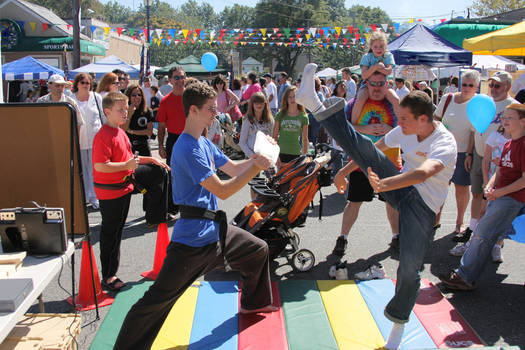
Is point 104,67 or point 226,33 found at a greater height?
point 226,33

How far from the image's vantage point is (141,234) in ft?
20.6

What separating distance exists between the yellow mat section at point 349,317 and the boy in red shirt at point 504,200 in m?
1.10

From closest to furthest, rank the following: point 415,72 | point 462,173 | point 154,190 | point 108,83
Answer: point 154,190 → point 462,173 → point 108,83 → point 415,72

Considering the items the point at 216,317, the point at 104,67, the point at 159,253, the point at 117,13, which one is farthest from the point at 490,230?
the point at 117,13

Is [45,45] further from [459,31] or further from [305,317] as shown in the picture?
[305,317]

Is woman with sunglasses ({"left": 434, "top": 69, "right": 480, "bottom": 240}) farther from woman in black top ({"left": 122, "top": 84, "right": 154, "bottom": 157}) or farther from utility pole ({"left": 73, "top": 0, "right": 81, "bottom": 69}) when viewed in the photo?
utility pole ({"left": 73, "top": 0, "right": 81, "bottom": 69})

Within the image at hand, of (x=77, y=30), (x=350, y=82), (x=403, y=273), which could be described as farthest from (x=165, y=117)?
(x=77, y=30)

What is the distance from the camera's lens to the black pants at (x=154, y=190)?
4891mm

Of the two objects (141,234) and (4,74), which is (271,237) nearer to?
(141,234)

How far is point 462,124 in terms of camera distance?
5.71 metres

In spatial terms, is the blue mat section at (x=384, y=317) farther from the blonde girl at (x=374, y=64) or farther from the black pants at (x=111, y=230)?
the black pants at (x=111, y=230)

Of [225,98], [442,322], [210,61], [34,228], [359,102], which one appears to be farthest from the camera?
[210,61]

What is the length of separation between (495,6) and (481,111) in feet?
148

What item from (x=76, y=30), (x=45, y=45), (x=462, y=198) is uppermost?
(x=76, y=30)
